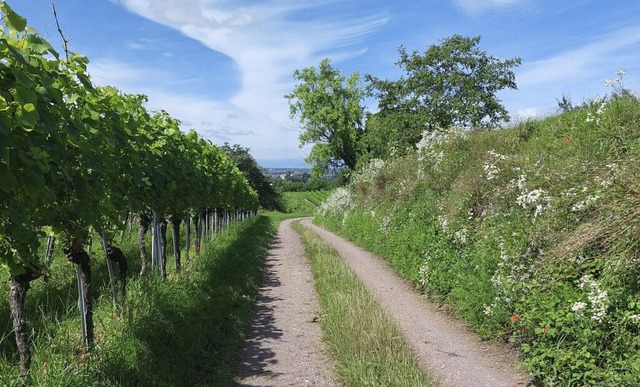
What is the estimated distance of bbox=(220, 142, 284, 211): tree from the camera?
6906cm

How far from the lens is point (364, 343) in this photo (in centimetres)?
583

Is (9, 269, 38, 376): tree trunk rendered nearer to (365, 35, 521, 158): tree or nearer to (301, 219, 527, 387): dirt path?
(301, 219, 527, 387): dirt path

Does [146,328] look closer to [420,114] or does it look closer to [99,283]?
[99,283]

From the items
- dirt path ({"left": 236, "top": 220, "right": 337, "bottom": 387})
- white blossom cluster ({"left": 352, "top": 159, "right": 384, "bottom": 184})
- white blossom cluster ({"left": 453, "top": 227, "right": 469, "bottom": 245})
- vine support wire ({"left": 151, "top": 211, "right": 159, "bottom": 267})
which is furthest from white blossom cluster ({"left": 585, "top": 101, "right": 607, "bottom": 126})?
white blossom cluster ({"left": 352, "top": 159, "right": 384, "bottom": 184})

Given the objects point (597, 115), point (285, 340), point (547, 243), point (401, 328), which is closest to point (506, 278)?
point (547, 243)

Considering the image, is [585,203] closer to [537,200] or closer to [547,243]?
[547,243]

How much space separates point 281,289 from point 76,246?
6.03 m

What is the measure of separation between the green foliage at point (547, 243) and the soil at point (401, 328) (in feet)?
0.96

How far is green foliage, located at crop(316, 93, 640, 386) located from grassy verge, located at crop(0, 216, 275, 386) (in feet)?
12.1

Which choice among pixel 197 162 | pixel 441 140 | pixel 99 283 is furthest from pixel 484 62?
pixel 99 283

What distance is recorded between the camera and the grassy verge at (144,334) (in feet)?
14.2

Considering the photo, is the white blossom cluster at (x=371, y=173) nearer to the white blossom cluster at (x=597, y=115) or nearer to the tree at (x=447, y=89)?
the tree at (x=447, y=89)

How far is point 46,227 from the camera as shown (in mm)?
4262

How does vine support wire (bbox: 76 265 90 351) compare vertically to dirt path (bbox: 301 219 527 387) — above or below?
above
